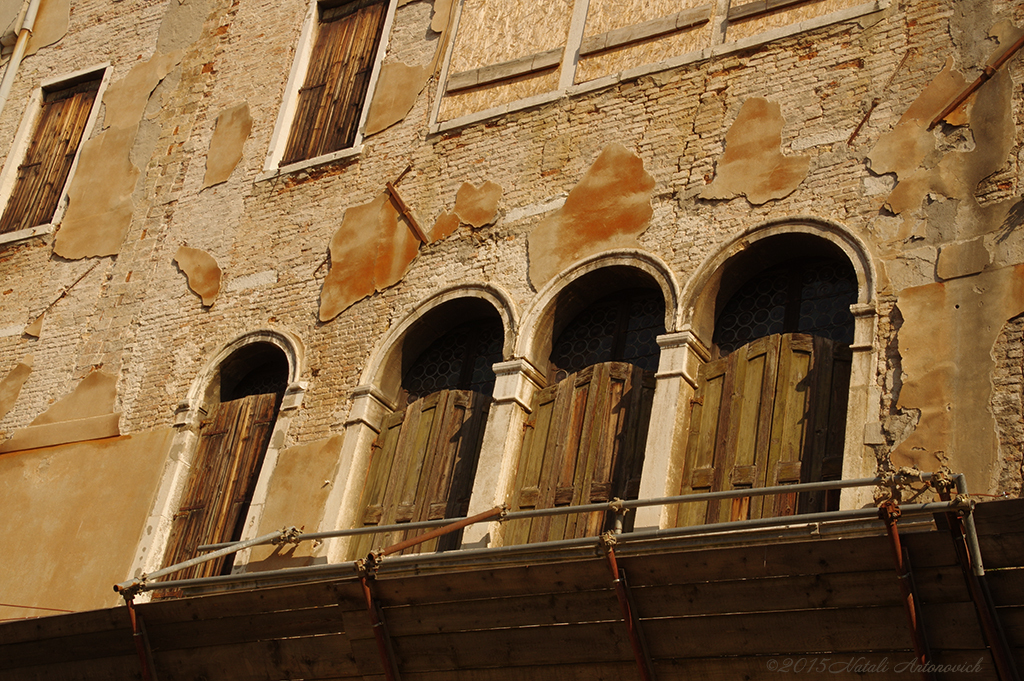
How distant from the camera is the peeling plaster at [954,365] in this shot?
20.7 feet

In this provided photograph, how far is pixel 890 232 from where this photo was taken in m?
7.25

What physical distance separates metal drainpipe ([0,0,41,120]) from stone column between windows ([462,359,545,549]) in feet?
26.2

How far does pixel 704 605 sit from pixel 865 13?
4.79 meters

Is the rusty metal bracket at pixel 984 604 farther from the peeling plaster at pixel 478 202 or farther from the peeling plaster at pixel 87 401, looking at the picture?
the peeling plaster at pixel 87 401

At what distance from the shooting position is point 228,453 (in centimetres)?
929

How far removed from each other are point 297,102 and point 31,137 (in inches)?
142

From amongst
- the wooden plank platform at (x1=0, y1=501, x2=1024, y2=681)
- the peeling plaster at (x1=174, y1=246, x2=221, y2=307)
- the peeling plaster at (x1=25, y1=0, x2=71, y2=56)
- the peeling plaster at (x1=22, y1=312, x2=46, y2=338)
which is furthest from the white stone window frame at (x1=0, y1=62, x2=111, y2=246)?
the wooden plank platform at (x1=0, y1=501, x2=1024, y2=681)

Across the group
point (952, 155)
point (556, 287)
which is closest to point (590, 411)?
point (556, 287)

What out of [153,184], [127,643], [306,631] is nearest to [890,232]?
[306,631]

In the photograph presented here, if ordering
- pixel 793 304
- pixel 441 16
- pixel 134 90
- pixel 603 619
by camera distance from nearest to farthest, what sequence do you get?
pixel 603 619, pixel 793 304, pixel 441 16, pixel 134 90

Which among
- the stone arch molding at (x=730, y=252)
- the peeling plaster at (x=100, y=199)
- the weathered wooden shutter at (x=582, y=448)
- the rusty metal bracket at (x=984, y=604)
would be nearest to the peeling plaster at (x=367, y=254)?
the weathered wooden shutter at (x=582, y=448)

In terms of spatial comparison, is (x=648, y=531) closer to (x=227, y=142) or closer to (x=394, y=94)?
(x=394, y=94)

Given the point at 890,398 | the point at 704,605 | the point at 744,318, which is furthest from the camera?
the point at 744,318

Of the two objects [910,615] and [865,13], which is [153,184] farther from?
[910,615]
